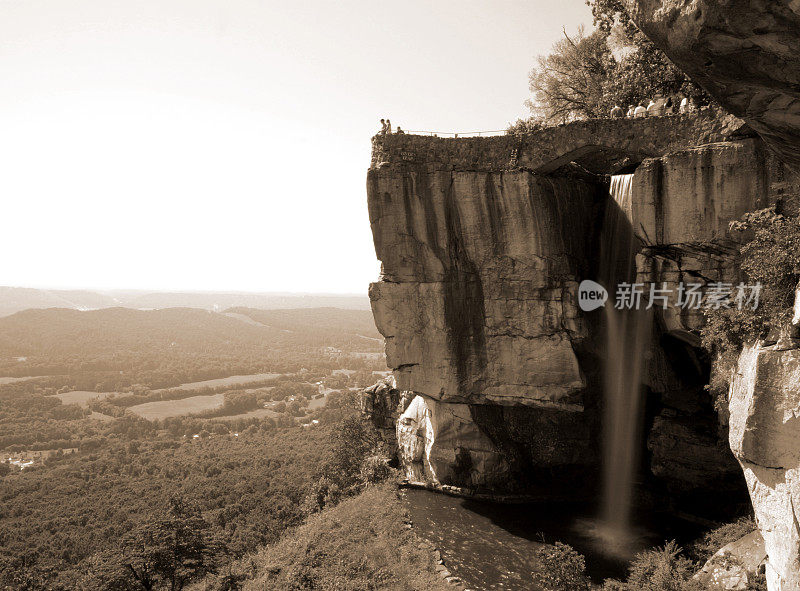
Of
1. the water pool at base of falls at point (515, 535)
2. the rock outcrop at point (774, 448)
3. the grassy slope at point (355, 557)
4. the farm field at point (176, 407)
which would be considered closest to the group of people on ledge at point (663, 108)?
the rock outcrop at point (774, 448)

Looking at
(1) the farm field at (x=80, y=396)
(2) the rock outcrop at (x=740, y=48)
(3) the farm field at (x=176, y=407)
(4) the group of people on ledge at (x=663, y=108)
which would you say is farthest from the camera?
(1) the farm field at (x=80, y=396)

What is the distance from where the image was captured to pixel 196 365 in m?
127

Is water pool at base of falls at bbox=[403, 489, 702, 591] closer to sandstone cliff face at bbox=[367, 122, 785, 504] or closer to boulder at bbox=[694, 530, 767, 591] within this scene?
sandstone cliff face at bbox=[367, 122, 785, 504]

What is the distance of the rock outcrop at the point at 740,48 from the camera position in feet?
26.6

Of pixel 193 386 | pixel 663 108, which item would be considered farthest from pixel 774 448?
pixel 193 386

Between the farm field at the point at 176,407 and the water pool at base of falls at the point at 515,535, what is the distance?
79.8 meters

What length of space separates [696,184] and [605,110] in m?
9.70

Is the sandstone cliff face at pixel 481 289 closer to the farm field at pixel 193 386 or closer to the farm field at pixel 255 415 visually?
the farm field at pixel 255 415

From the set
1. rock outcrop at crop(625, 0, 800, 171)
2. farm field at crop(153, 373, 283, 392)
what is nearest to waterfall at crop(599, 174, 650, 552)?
rock outcrop at crop(625, 0, 800, 171)

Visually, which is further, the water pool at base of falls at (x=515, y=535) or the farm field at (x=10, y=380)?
the farm field at (x=10, y=380)

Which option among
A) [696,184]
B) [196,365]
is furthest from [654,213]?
[196,365]

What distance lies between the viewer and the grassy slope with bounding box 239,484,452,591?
58.7ft

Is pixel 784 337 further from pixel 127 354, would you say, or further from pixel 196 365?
pixel 127 354

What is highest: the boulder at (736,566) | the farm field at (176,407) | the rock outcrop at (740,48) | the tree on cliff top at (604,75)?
the tree on cliff top at (604,75)
